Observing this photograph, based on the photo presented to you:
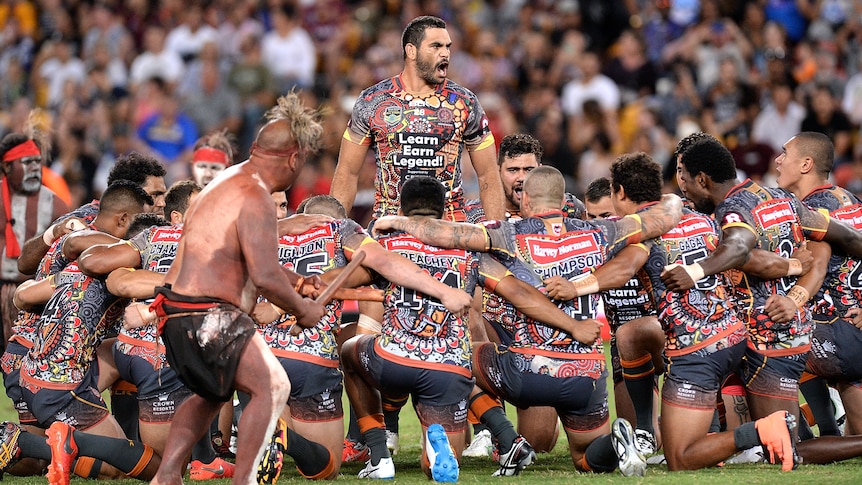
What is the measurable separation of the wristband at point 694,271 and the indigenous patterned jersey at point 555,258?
439mm

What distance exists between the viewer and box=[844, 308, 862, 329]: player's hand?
351 inches

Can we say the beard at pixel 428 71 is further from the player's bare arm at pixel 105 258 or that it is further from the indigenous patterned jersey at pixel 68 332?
the indigenous patterned jersey at pixel 68 332

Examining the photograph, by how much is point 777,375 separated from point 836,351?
622 millimetres

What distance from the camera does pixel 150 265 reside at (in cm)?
846

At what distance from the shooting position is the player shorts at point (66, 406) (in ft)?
26.9

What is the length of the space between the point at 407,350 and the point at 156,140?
433 inches

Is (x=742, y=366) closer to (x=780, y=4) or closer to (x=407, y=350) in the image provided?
(x=407, y=350)

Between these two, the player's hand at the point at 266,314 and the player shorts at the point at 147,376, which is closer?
the player's hand at the point at 266,314

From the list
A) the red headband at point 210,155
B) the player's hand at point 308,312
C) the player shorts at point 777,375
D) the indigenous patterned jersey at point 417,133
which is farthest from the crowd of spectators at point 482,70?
the player's hand at point 308,312

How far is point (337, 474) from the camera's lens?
321 inches

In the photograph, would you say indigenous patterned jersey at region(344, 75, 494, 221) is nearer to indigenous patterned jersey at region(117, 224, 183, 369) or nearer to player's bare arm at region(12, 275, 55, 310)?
indigenous patterned jersey at region(117, 224, 183, 369)

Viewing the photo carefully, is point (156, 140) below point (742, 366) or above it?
above

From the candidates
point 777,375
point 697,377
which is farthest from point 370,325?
point 777,375

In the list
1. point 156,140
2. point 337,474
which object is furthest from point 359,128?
point 156,140
